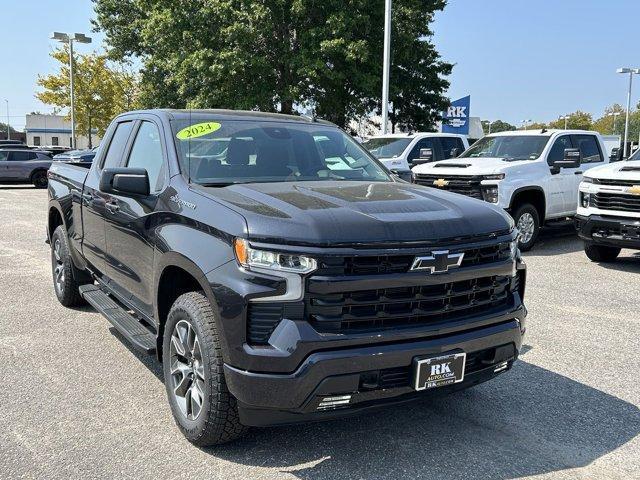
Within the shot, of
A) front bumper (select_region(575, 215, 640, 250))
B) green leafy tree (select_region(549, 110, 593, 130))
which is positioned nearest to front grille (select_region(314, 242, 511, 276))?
front bumper (select_region(575, 215, 640, 250))

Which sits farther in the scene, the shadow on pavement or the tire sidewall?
the shadow on pavement

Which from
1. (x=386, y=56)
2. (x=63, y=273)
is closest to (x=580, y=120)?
(x=386, y=56)

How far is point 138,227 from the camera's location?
13.4ft

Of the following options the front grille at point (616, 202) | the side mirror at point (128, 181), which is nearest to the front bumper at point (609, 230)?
the front grille at point (616, 202)

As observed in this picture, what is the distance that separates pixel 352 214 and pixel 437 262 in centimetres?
49

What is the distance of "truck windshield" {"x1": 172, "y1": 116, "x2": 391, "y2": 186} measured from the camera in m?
4.01

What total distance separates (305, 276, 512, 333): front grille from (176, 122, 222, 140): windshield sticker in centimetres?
179

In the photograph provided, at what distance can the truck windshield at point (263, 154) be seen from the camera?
4.01 metres

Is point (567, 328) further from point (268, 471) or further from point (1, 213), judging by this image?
point (1, 213)

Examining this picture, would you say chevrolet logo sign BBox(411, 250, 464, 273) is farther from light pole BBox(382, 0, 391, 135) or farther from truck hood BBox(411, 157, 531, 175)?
light pole BBox(382, 0, 391, 135)

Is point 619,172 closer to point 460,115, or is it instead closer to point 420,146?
point 420,146

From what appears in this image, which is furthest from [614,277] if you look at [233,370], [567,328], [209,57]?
[209,57]

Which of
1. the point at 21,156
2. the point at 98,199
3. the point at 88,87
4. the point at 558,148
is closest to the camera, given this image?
the point at 98,199

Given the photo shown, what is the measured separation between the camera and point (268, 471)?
317 cm
